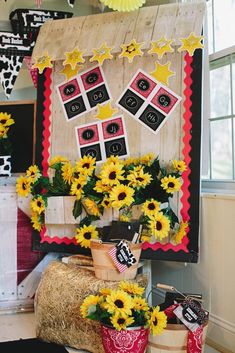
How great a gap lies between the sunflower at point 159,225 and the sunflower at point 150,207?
0.09 ft

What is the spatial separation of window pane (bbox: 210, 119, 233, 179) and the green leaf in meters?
0.84

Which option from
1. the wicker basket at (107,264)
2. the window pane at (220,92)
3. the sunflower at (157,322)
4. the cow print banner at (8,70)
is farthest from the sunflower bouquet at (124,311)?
the cow print banner at (8,70)

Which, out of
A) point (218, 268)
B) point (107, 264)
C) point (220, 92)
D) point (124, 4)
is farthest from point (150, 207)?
point (124, 4)

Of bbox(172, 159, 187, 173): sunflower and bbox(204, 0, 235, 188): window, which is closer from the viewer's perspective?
bbox(172, 159, 187, 173): sunflower

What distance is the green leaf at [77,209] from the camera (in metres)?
2.45

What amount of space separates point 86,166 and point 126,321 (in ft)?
3.10

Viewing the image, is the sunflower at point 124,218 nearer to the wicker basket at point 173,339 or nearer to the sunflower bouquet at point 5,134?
the wicker basket at point 173,339

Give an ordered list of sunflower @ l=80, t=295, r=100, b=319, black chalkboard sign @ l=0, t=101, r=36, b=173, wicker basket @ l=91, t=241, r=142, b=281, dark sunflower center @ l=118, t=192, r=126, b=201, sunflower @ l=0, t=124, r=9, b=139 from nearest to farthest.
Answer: sunflower @ l=80, t=295, r=100, b=319, wicker basket @ l=91, t=241, r=142, b=281, dark sunflower center @ l=118, t=192, r=126, b=201, sunflower @ l=0, t=124, r=9, b=139, black chalkboard sign @ l=0, t=101, r=36, b=173

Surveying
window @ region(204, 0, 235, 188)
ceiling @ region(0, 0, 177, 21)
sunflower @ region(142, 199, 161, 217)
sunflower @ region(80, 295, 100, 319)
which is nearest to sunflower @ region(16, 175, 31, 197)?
sunflower @ region(142, 199, 161, 217)

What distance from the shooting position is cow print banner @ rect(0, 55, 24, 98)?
10.7ft

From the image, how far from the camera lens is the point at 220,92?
257 cm

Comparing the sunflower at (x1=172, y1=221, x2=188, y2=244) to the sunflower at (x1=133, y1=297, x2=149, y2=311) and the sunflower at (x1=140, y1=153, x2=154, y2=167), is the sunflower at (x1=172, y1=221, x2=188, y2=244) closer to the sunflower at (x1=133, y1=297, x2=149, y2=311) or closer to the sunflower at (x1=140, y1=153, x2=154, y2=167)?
the sunflower at (x1=140, y1=153, x2=154, y2=167)

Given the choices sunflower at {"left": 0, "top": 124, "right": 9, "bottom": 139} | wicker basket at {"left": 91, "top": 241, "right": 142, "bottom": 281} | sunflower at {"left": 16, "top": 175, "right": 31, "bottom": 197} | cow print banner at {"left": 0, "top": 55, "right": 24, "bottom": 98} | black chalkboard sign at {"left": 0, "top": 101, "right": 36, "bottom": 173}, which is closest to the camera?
wicker basket at {"left": 91, "top": 241, "right": 142, "bottom": 281}

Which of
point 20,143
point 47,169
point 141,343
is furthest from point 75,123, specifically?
point 141,343
